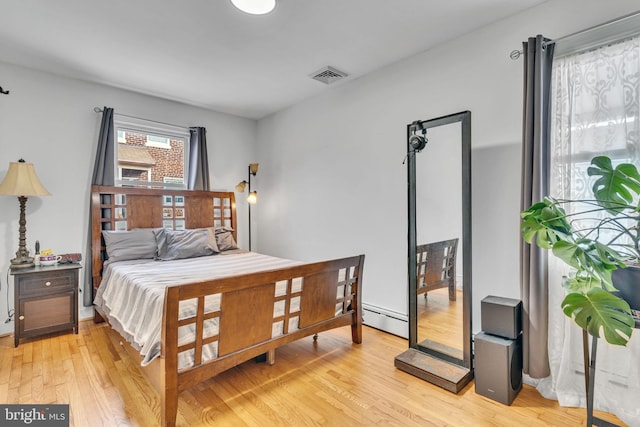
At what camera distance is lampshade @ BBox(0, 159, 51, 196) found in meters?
2.91

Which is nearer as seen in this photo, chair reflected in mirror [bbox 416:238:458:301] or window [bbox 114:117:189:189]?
chair reflected in mirror [bbox 416:238:458:301]

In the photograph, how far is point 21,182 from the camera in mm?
2951

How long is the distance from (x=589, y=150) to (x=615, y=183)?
52 cm

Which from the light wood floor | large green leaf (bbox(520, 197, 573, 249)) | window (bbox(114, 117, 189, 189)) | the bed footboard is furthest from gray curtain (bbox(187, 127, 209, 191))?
large green leaf (bbox(520, 197, 573, 249))

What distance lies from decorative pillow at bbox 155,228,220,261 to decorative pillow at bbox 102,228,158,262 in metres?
0.10

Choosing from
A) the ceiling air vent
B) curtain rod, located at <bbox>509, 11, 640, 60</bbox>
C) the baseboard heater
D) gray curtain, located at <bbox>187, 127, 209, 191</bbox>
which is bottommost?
the baseboard heater

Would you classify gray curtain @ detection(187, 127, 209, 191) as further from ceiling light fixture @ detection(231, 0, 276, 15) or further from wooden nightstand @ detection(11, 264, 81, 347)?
ceiling light fixture @ detection(231, 0, 276, 15)

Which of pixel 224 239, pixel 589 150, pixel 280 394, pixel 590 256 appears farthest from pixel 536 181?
pixel 224 239

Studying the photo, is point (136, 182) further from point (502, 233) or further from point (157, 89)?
point (502, 233)

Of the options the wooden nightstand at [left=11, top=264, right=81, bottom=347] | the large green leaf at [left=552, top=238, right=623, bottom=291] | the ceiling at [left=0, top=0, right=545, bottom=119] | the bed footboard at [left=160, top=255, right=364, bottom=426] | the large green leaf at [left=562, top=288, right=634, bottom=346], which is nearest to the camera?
the large green leaf at [left=562, top=288, right=634, bottom=346]

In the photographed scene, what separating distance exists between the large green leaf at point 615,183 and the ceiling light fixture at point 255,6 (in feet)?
7.15

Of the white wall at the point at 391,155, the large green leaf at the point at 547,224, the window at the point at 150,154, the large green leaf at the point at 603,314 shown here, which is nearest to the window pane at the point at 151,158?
the window at the point at 150,154

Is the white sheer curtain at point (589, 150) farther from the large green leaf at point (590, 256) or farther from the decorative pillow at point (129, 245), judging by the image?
the decorative pillow at point (129, 245)

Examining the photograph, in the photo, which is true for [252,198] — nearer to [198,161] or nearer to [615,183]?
[198,161]
